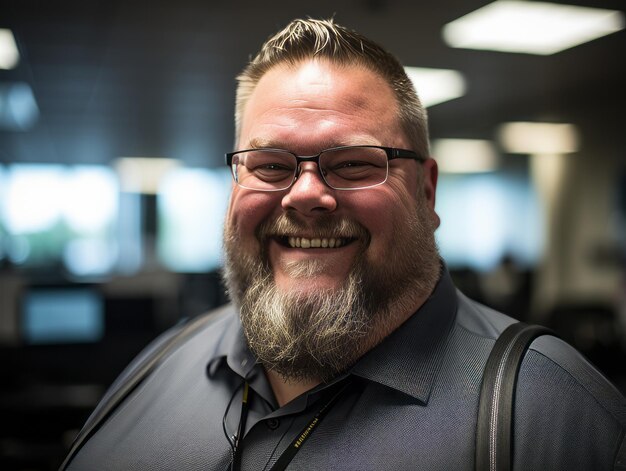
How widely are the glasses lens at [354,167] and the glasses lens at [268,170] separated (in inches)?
2.3

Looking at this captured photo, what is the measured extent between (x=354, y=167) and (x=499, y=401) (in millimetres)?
415

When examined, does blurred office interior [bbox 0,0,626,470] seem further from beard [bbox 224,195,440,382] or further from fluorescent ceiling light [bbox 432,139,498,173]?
beard [bbox 224,195,440,382]

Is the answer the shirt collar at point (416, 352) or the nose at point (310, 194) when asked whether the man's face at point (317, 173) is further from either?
the shirt collar at point (416, 352)

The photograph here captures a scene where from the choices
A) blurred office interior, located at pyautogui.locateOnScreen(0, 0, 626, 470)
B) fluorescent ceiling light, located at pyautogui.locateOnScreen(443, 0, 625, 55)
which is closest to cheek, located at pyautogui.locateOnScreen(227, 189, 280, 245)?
blurred office interior, located at pyautogui.locateOnScreen(0, 0, 626, 470)

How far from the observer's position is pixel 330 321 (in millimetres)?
956

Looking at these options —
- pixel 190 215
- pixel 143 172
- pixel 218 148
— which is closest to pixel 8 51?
pixel 218 148

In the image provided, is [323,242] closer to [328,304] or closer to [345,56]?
[328,304]

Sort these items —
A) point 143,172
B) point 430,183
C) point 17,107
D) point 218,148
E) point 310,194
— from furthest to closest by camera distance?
point 143,172, point 218,148, point 17,107, point 430,183, point 310,194

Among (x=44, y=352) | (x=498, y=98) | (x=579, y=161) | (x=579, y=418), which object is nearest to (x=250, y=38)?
(x=44, y=352)

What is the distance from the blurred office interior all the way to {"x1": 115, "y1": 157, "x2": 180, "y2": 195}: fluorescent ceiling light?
6 centimetres

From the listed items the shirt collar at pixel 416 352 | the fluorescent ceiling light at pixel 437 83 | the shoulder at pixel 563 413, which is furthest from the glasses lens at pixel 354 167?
the fluorescent ceiling light at pixel 437 83

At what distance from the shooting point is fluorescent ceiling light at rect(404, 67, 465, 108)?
406 centimetres

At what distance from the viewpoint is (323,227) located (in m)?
0.96

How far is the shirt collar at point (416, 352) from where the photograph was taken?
897 millimetres
